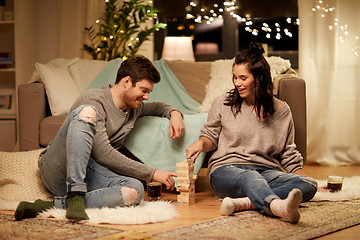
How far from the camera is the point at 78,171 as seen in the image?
226 cm

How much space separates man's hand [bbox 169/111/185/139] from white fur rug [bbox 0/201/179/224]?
0.52m

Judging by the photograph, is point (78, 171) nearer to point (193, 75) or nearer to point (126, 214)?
point (126, 214)

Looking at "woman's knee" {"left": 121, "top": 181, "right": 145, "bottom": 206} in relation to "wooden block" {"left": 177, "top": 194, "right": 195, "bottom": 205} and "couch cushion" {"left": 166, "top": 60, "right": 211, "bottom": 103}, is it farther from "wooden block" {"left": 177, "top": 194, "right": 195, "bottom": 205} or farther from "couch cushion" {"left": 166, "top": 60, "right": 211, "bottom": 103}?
"couch cushion" {"left": 166, "top": 60, "right": 211, "bottom": 103}

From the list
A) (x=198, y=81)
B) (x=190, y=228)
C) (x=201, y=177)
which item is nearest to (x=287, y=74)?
(x=198, y=81)

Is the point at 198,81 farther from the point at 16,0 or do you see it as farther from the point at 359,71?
the point at 16,0

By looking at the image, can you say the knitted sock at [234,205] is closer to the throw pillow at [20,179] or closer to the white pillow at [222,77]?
the throw pillow at [20,179]

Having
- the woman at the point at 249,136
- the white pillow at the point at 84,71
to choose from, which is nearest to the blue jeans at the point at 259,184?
the woman at the point at 249,136

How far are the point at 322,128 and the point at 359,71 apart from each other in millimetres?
534

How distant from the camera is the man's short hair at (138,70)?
2.63 m

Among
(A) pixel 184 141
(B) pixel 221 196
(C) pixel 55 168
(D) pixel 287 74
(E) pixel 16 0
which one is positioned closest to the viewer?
(C) pixel 55 168

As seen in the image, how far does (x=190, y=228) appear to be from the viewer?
214cm

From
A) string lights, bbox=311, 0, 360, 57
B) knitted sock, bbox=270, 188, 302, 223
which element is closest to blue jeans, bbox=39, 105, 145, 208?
knitted sock, bbox=270, 188, 302, 223

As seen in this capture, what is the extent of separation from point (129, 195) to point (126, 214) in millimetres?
175

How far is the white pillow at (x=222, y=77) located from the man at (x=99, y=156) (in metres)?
0.83
